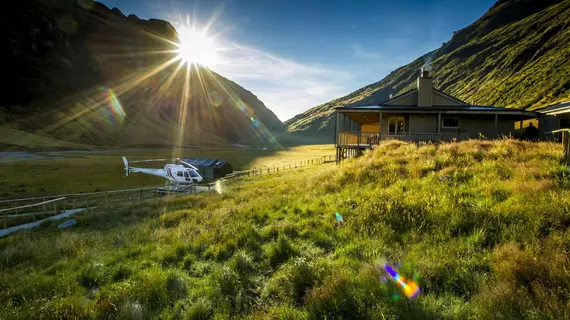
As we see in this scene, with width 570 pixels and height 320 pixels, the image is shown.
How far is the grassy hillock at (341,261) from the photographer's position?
358cm

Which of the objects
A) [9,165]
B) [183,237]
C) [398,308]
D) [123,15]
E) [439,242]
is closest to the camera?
[398,308]

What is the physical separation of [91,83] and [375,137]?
503 ft

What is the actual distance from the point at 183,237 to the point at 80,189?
32.1m

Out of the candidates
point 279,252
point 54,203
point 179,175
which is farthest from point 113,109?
point 279,252

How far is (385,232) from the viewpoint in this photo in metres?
5.57

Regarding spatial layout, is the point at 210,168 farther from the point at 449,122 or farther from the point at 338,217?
the point at 338,217

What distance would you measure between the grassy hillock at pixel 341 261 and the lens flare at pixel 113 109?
438 feet

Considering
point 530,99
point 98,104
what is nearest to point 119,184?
point 530,99

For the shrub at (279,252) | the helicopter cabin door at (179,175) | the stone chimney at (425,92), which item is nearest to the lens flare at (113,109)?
the helicopter cabin door at (179,175)

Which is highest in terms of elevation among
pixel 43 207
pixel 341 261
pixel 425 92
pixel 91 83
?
pixel 91 83

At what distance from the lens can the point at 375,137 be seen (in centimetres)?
2372

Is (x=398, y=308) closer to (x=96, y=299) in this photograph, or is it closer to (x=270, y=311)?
(x=270, y=311)

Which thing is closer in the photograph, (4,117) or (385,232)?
(385,232)

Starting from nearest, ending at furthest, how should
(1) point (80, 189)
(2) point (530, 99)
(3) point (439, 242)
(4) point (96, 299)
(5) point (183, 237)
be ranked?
(4) point (96, 299), (3) point (439, 242), (5) point (183, 237), (1) point (80, 189), (2) point (530, 99)
